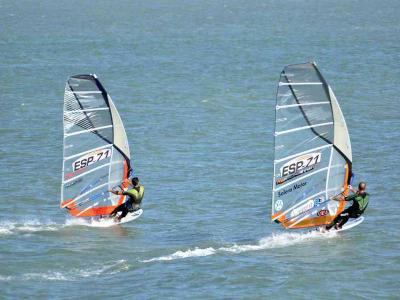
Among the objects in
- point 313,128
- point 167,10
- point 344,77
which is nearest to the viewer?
point 313,128

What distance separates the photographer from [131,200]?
84.6ft

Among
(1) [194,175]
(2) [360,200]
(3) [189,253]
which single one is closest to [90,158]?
(3) [189,253]

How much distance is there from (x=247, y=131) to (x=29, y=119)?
9515mm

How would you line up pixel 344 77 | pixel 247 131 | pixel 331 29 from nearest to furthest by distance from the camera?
pixel 247 131 → pixel 344 77 → pixel 331 29

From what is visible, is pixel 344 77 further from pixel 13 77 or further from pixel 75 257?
pixel 75 257

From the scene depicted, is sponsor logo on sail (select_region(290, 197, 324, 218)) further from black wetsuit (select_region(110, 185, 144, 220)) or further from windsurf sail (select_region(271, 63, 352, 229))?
black wetsuit (select_region(110, 185, 144, 220))

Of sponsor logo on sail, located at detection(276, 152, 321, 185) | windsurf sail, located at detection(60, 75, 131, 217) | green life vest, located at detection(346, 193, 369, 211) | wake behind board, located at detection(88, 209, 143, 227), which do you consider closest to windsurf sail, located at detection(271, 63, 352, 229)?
sponsor logo on sail, located at detection(276, 152, 321, 185)

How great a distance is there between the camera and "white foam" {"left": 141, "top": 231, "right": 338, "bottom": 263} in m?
23.7

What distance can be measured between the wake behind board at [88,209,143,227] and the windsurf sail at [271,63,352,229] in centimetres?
412

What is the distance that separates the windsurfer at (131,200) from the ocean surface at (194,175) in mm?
521

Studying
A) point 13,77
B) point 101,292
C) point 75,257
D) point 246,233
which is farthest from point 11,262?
point 13,77

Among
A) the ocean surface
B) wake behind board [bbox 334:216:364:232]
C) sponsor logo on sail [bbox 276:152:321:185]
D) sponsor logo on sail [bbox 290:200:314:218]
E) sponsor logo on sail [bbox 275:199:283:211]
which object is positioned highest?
sponsor logo on sail [bbox 276:152:321:185]

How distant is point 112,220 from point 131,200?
923 mm

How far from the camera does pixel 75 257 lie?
23391mm
